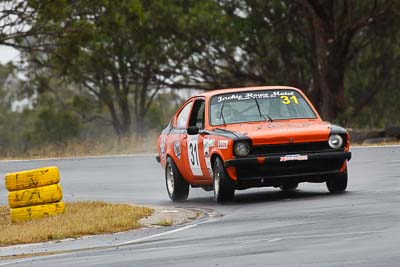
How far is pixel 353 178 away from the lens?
63.9 feet

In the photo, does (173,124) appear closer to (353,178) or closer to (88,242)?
(353,178)

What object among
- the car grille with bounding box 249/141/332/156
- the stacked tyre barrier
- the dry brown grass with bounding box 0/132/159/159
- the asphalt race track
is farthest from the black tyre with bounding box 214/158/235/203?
the dry brown grass with bounding box 0/132/159/159

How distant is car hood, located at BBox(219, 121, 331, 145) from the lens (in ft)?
50.7

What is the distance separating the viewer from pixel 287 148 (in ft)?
50.9

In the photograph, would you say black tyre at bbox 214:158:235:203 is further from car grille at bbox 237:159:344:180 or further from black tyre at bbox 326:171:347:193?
black tyre at bbox 326:171:347:193

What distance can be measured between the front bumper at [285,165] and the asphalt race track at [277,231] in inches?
15.1

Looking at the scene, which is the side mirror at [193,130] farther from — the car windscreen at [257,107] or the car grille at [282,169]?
the car grille at [282,169]

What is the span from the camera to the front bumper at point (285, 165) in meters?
15.4

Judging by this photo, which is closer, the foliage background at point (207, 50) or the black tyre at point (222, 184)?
the black tyre at point (222, 184)

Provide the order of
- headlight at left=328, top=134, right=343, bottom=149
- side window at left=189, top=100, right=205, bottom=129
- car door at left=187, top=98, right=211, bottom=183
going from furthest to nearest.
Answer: side window at left=189, top=100, right=205, bottom=129
car door at left=187, top=98, right=211, bottom=183
headlight at left=328, top=134, right=343, bottom=149

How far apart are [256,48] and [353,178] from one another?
30591 millimetres

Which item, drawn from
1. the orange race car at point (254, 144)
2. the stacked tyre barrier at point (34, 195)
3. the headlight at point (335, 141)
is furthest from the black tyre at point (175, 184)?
the headlight at point (335, 141)

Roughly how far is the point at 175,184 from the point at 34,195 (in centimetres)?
259

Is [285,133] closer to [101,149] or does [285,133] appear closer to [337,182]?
[337,182]
